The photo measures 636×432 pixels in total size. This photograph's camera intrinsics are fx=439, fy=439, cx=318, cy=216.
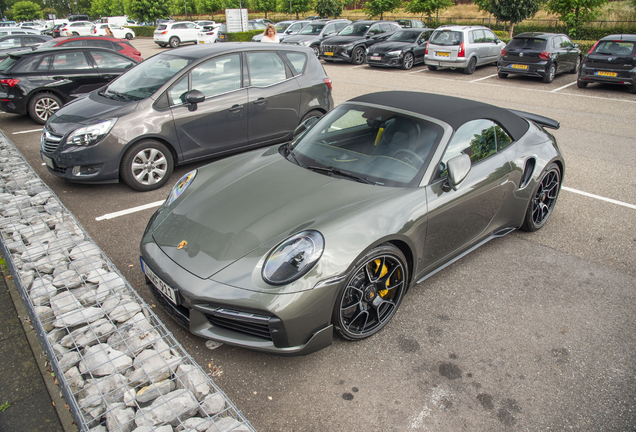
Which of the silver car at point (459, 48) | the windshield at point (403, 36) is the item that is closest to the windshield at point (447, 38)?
the silver car at point (459, 48)

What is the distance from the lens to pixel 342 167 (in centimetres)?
343

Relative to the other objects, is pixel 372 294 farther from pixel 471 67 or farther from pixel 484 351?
pixel 471 67

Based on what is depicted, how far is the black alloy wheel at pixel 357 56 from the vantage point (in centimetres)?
1831

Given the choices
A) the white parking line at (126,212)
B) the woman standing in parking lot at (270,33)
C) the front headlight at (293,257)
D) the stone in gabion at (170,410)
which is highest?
the woman standing in parking lot at (270,33)

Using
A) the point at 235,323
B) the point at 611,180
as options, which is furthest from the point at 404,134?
the point at 611,180

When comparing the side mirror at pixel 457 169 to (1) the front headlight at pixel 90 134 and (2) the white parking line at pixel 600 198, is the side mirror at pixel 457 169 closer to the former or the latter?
(2) the white parking line at pixel 600 198

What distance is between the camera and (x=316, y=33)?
2128 centimetres

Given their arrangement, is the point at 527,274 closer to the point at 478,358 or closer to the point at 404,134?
the point at 478,358

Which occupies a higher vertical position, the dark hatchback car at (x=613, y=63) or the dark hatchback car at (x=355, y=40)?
the dark hatchback car at (x=355, y=40)

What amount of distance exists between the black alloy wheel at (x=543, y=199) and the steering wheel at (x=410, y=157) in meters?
1.62

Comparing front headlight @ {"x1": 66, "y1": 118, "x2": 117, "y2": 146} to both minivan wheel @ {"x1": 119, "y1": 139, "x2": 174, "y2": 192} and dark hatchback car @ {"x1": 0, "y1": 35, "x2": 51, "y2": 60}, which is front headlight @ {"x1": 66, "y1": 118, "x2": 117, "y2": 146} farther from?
dark hatchback car @ {"x1": 0, "y1": 35, "x2": 51, "y2": 60}

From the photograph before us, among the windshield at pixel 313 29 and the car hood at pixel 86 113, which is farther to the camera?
the windshield at pixel 313 29

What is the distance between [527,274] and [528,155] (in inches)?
43.7

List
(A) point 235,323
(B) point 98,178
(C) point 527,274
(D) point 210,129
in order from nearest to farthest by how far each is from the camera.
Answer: (A) point 235,323
(C) point 527,274
(B) point 98,178
(D) point 210,129
